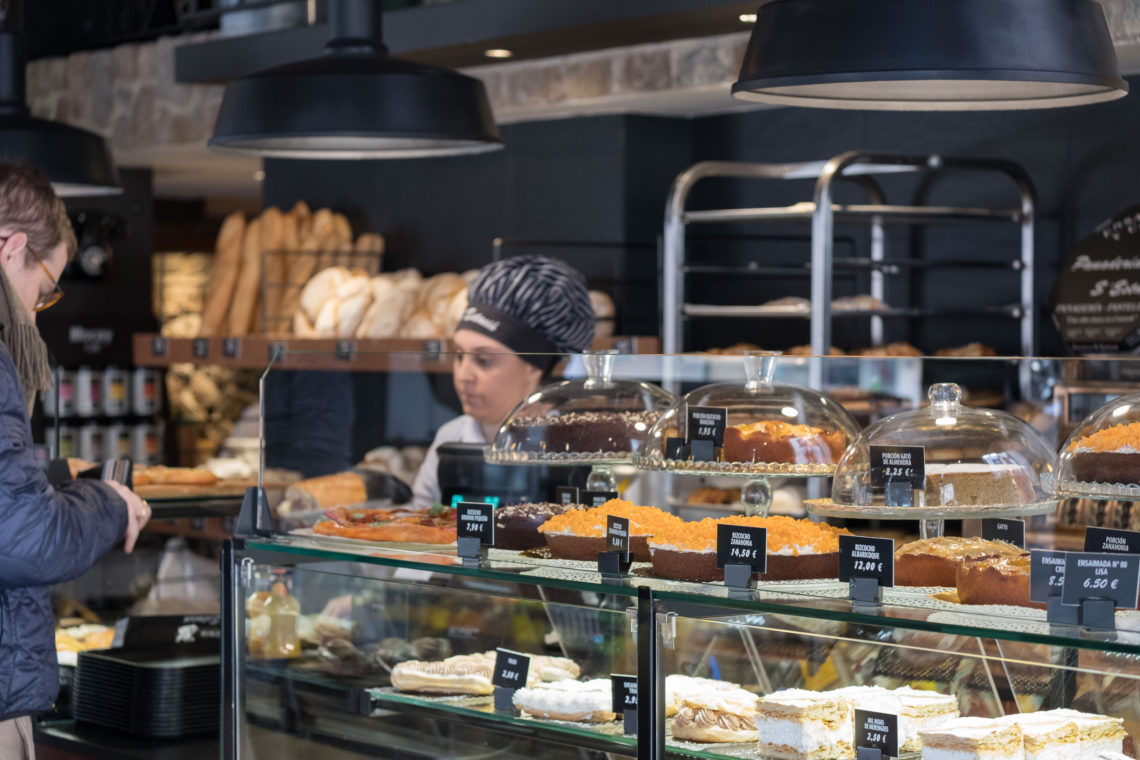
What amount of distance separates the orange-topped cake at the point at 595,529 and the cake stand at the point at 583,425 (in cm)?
25

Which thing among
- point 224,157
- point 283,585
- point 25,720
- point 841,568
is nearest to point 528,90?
point 224,157

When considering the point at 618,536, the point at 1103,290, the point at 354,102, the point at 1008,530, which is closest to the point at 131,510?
the point at 354,102

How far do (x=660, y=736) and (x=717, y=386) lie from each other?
1.97ft

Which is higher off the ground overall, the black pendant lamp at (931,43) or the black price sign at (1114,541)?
the black pendant lamp at (931,43)

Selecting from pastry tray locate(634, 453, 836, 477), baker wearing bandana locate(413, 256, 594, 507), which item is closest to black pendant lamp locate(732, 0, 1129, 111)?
pastry tray locate(634, 453, 836, 477)

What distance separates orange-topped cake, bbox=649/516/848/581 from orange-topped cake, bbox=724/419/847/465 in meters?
0.15

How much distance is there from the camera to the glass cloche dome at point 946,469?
1.94m

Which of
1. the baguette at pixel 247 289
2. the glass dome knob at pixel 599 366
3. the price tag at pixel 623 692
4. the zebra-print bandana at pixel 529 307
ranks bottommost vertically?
the price tag at pixel 623 692

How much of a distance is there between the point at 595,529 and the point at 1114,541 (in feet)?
2.29

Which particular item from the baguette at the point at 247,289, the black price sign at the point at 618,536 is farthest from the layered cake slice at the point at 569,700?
the baguette at the point at 247,289

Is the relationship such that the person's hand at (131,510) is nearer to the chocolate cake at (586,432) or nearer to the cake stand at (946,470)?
the chocolate cake at (586,432)

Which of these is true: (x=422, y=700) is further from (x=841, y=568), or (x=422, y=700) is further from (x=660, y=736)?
(x=841, y=568)

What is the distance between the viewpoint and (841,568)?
1.76 meters

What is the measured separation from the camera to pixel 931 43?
1743 mm
